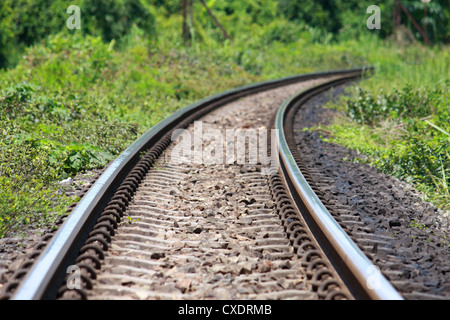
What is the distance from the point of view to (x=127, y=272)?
275cm

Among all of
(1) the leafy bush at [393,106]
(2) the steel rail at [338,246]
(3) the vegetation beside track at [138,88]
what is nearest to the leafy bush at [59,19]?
(3) the vegetation beside track at [138,88]

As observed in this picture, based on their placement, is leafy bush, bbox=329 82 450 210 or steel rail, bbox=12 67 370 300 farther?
leafy bush, bbox=329 82 450 210

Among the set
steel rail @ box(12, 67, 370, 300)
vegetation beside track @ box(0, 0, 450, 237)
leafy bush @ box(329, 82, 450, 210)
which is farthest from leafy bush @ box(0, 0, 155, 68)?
steel rail @ box(12, 67, 370, 300)

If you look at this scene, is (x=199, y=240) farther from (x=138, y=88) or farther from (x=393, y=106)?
(x=138, y=88)

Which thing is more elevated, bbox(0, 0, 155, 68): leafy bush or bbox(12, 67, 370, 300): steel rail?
bbox(0, 0, 155, 68): leafy bush

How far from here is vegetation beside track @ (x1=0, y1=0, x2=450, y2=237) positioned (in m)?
4.60

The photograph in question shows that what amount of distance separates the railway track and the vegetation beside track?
0.61m

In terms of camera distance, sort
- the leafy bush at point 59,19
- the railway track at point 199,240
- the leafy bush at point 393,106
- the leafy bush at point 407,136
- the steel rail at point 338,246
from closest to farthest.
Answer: the steel rail at point 338,246 → the railway track at point 199,240 → the leafy bush at point 407,136 → the leafy bush at point 393,106 → the leafy bush at point 59,19

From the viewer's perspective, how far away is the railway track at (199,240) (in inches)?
98.4

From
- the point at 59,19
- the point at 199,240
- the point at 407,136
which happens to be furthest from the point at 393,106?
the point at 59,19

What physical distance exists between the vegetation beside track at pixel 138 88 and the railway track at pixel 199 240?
61 centimetres

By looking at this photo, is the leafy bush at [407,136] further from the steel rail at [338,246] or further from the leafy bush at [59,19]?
the leafy bush at [59,19]

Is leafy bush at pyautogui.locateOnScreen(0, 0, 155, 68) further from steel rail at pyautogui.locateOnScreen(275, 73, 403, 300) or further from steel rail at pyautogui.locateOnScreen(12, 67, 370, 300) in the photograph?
steel rail at pyautogui.locateOnScreen(275, 73, 403, 300)
